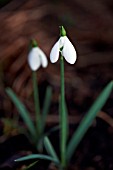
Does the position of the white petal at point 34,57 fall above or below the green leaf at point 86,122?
above

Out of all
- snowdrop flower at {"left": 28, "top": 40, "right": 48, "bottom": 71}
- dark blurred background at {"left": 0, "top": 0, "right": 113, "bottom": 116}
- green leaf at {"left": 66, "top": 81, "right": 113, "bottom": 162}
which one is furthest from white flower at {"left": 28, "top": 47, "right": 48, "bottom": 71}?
dark blurred background at {"left": 0, "top": 0, "right": 113, "bottom": 116}

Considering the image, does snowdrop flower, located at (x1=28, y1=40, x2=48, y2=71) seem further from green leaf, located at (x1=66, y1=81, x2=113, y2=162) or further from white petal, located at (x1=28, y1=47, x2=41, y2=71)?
green leaf, located at (x1=66, y1=81, x2=113, y2=162)

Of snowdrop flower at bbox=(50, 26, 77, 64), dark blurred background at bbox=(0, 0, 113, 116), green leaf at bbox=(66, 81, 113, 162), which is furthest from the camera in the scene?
dark blurred background at bbox=(0, 0, 113, 116)

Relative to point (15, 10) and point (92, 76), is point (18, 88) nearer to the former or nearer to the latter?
point (92, 76)

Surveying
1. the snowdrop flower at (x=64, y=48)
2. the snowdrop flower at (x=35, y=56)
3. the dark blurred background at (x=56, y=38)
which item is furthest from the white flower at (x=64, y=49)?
the dark blurred background at (x=56, y=38)

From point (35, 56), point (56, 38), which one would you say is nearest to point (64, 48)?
point (35, 56)

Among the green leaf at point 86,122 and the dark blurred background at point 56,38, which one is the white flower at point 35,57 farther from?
the dark blurred background at point 56,38

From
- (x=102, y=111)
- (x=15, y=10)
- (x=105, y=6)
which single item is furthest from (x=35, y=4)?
(x=102, y=111)

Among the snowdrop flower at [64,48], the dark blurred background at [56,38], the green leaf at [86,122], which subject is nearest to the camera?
the snowdrop flower at [64,48]
